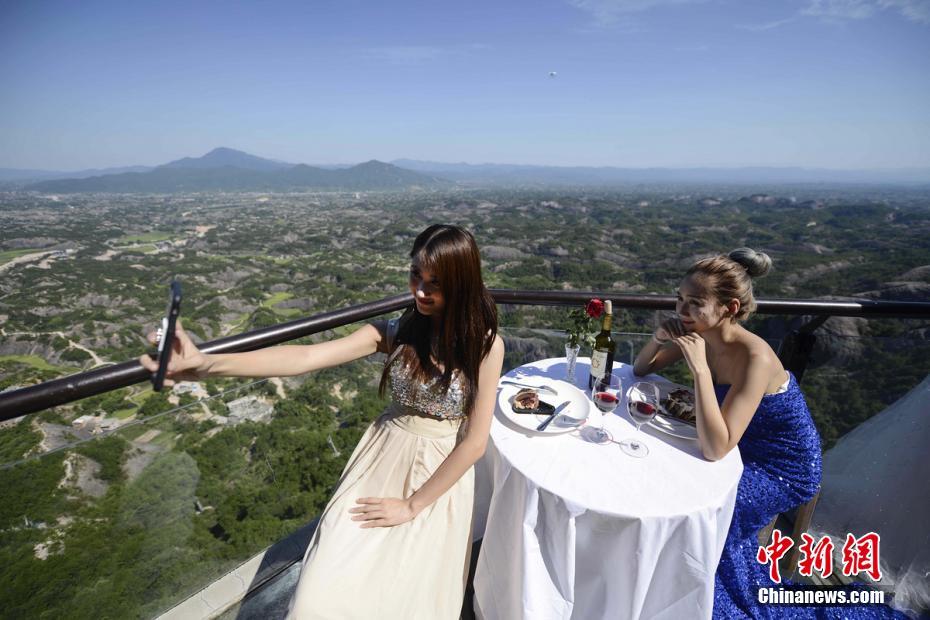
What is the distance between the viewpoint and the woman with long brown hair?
1.23 meters

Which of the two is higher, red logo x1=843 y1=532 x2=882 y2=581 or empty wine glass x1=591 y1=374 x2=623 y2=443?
empty wine glass x1=591 y1=374 x2=623 y2=443

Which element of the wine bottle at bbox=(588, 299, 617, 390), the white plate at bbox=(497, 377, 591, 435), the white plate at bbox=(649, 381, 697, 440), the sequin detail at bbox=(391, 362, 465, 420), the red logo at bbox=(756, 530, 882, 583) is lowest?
the red logo at bbox=(756, 530, 882, 583)

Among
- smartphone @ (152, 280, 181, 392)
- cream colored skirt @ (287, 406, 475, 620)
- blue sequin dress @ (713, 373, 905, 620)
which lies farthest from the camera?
blue sequin dress @ (713, 373, 905, 620)

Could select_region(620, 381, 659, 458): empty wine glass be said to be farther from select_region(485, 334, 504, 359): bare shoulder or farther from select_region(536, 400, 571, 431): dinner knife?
select_region(485, 334, 504, 359): bare shoulder

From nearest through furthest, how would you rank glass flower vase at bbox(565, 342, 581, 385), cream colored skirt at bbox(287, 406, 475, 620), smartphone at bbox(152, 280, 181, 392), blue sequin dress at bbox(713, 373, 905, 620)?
smartphone at bbox(152, 280, 181, 392) < cream colored skirt at bbox(287, 406, 475, 620) < blue sequin dress at bbox(713, 373, 905, 620) < glass flower vase at bbox(565, 342, 581, 385)

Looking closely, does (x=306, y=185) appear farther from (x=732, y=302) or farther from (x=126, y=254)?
(x=732, y=302)

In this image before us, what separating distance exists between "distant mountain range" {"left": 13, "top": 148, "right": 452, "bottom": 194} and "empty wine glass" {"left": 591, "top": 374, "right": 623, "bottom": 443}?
14644 cm

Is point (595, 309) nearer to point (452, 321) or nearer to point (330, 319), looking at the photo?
point (452, 321)

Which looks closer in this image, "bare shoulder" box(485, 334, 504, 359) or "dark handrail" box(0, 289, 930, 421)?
"dark handrail" box(0, 289, 930, 421)

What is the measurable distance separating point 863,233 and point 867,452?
7112 cm

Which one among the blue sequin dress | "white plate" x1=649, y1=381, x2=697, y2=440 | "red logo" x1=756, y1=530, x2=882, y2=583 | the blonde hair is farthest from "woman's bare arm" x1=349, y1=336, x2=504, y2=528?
"red logo" x1=756, y1=530, x2=882, y2=583

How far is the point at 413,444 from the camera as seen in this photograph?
163 cm

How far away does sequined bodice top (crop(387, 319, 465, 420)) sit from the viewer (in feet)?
5.35

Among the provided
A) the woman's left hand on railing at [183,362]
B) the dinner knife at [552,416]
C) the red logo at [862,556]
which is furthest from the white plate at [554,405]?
the red logo at [862,556]
